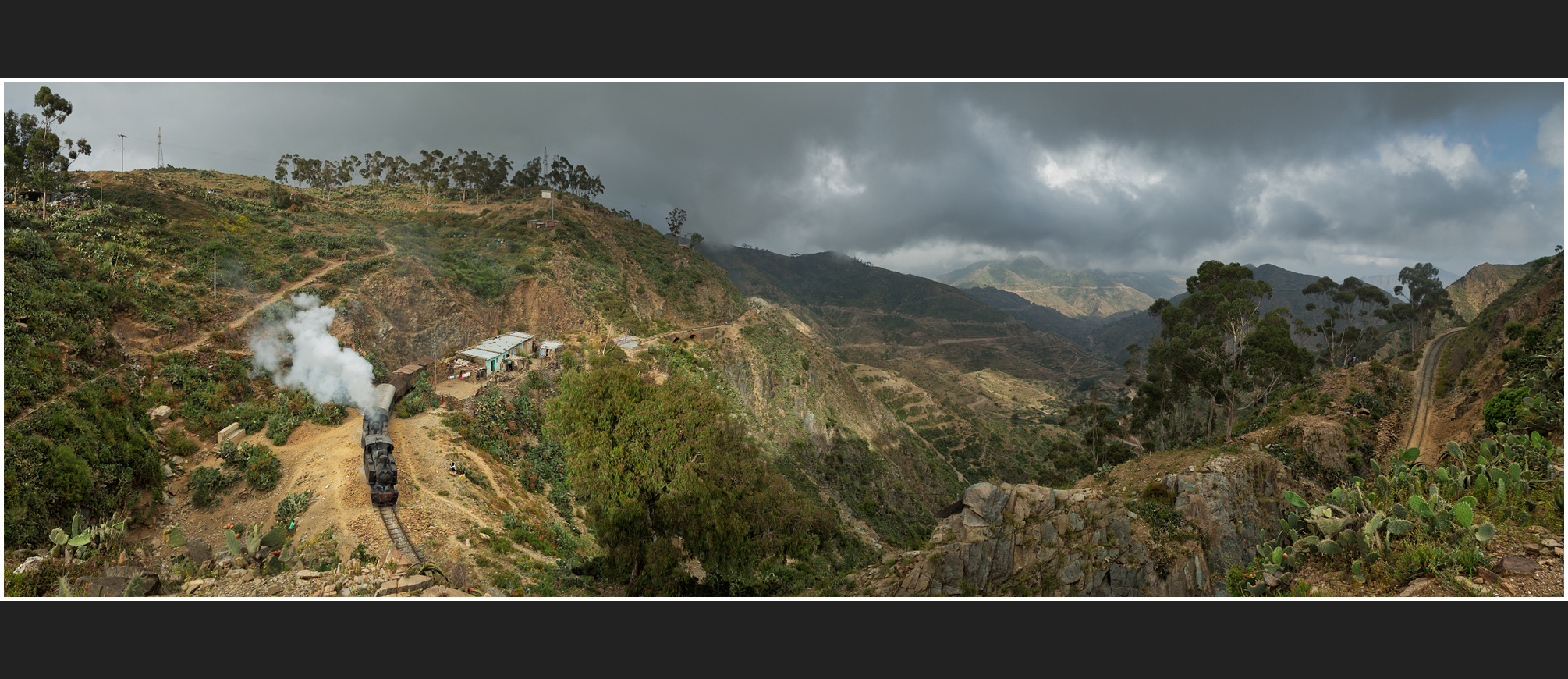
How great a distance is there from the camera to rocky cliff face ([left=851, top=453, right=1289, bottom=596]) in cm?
1054

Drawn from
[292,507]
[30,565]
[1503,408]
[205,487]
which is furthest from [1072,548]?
[205,487]

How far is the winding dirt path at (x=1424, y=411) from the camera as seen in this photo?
11523 millimetres

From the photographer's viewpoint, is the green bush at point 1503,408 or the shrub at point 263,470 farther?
the shrub at point 263,470

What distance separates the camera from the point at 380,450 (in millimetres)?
10547

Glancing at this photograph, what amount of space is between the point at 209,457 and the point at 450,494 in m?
4.41

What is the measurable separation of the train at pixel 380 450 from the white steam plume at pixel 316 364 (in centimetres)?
34

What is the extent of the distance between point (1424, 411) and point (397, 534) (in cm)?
2692

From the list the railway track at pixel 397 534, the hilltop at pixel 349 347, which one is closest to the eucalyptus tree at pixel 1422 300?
the hilltop at pixel 349 347

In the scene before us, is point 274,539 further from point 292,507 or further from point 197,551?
point 292,507

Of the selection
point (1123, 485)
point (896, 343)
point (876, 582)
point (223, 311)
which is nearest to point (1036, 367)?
point (896, 343)

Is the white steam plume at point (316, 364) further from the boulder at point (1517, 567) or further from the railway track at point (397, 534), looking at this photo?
the boulder at point (1517, 567)

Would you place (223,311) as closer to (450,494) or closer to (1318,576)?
(450,494)

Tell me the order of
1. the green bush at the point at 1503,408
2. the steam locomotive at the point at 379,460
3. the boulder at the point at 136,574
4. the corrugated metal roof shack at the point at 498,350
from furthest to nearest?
the corrugated metal roof shack at the point at 498,350
the steam locomotive at the point at 379,460
the green bush at the point at 1503,408
the boulder at the point at 136,574

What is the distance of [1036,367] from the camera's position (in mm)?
102062
